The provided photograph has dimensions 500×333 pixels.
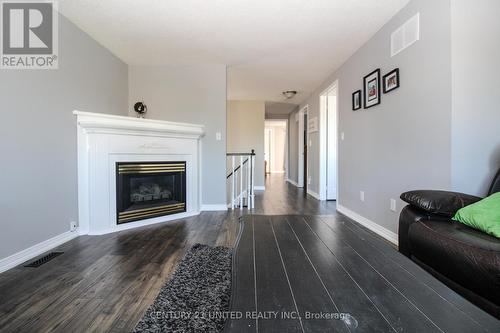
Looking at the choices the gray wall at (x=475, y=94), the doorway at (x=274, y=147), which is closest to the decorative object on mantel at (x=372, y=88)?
the gray wall at (x=475, y=94)

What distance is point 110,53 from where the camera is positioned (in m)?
3.53

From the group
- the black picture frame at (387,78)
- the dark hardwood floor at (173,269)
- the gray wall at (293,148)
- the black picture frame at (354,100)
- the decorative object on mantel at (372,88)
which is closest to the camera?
the dark hardwood floor at (173,269)

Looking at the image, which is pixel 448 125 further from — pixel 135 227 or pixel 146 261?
pixel 135 227

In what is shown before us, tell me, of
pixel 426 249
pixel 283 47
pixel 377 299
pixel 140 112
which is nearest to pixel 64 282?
pixel 377 299

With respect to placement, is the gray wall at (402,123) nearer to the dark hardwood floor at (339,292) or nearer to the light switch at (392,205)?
the light switch at (392,205)

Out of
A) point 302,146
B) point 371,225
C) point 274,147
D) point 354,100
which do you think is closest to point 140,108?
point 354,100

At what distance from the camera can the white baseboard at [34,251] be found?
6.58 feet

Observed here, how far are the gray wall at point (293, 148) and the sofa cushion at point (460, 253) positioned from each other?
6038 mm

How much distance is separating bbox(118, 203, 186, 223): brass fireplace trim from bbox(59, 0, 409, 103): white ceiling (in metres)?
2.11

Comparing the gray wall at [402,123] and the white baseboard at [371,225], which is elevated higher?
the gray wall at [402,123]

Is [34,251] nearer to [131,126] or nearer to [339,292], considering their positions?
[131,126]

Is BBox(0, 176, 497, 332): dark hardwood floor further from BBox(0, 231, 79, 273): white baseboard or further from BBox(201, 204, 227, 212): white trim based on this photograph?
BBox(201, 204, 227, 212): white trim

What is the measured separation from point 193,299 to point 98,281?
765 millimetres

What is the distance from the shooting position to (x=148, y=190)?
3.48m
